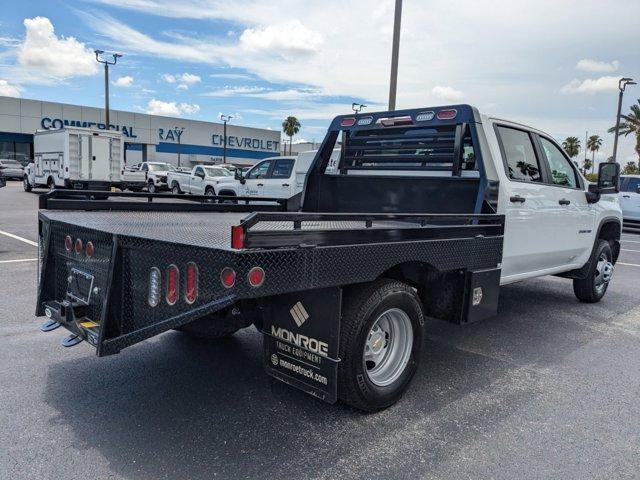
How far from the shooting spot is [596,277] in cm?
687

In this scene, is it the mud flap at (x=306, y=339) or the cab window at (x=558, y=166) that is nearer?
the mud flap at (x=306, y=339)

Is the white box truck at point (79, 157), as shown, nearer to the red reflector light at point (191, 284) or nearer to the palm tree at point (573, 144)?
the red reflector light at point (191, 284)

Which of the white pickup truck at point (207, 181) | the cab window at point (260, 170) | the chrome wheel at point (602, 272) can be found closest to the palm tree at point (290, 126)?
the white pickup truck at point (207, 181)

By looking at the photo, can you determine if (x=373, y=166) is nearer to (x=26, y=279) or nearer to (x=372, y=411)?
(x=372, y=411)

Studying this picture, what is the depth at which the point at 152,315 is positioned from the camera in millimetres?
2979

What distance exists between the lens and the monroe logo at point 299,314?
3186 millimetres

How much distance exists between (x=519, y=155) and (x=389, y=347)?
101 inches

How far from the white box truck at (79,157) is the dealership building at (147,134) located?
12.5 meters

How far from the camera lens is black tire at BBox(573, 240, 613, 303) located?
6680 millimetres

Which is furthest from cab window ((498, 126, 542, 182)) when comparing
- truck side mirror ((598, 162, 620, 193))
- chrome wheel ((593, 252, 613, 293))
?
chrome wheel ((593, 252, 613, 293))

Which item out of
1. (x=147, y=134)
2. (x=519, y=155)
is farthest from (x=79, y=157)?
(x=147, y=134)

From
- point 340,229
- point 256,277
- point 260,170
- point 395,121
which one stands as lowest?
point 256,277

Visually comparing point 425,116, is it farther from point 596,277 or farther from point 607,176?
point 596,277

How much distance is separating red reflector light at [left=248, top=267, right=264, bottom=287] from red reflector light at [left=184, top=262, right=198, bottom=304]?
0.32 meters
